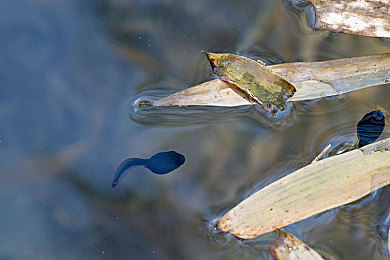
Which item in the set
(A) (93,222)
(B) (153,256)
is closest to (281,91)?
(B) (153,256)

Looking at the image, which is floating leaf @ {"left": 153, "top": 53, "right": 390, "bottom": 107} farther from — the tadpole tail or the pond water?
the tadpole tail

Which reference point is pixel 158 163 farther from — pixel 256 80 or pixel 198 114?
pixel 256 80

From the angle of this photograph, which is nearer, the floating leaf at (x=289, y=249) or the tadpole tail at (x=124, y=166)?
the floating leaf at (x=289, y=249)

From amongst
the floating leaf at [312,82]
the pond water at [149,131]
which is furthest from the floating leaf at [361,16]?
the floating leaf at [312,82]

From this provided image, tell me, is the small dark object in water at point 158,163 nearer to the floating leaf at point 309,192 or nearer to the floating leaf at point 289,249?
the floating leaf at point 309,192

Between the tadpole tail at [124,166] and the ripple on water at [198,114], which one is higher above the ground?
the ripple on water at [198,114]
